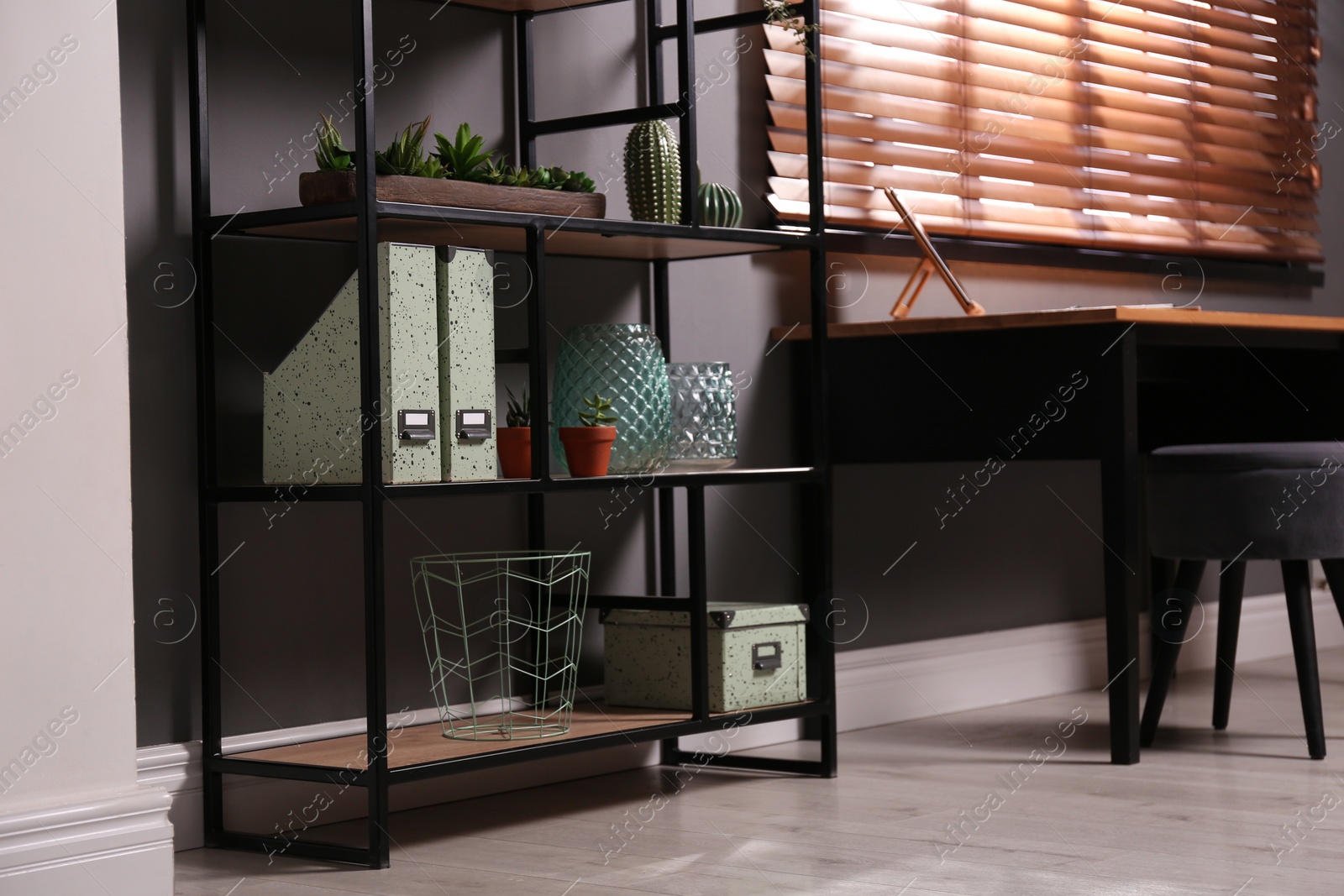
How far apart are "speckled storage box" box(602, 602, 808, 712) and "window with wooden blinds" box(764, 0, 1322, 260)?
804 millimetres

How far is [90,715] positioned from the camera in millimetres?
1793

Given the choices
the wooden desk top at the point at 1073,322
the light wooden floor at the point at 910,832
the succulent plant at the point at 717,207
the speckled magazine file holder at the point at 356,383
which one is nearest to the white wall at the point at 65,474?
the light wooden floor at the point at 910,832

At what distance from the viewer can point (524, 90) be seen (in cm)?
263

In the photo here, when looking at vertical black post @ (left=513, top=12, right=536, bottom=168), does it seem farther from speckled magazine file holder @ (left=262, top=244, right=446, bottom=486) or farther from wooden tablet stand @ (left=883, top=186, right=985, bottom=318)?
wooden tablet stand @ (left=883, top=186, right=985, bottom=318)

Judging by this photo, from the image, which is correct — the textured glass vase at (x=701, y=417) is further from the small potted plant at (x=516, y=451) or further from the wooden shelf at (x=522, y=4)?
the wooden shelf at (x=522, y=4)

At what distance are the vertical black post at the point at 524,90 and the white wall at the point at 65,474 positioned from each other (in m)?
0.88

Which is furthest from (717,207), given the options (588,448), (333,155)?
(333,155)

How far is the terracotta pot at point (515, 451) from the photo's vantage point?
7.37ft

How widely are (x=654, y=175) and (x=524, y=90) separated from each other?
313 mm

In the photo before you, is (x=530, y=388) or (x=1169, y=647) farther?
(x=1169, y=647)

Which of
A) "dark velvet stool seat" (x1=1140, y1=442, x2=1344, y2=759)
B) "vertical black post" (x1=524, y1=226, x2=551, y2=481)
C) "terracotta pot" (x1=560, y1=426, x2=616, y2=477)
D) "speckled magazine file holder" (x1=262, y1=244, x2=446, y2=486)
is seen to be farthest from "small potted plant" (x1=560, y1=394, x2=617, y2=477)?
"dark velvet stool seat" (x1=1140, y1=442, x2=1344, y2=759)

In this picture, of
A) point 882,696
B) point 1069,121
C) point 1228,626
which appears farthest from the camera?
point 1069,121

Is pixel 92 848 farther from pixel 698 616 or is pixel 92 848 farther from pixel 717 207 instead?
pixel 717 207

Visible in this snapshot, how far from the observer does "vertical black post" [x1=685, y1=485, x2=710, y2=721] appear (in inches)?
95.5
